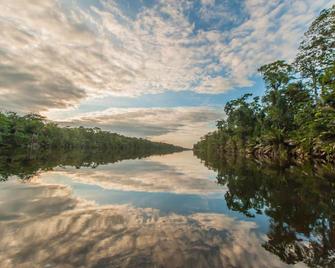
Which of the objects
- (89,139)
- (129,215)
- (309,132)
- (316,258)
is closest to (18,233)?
(129,215)

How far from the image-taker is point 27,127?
7081 centimetres

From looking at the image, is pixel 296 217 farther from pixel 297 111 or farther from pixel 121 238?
pixel 297 111

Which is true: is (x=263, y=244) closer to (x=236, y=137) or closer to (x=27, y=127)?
(x=236, y=137)

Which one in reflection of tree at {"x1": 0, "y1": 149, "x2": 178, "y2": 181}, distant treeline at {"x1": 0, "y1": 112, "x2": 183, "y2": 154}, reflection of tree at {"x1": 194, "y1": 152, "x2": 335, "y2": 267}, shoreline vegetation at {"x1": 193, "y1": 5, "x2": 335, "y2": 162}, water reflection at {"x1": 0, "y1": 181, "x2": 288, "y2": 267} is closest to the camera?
water reflection at {"x1": 0, "y1": 181, "x2": 288, "y2": 267}

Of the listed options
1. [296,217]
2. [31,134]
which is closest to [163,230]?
[296,217]

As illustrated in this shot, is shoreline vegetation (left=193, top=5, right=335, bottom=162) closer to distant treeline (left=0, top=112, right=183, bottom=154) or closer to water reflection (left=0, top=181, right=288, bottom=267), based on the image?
water reflection (left=0, top=181, right=288, bottom=267)

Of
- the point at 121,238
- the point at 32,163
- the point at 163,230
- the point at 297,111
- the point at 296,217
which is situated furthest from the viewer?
the point at 297,111

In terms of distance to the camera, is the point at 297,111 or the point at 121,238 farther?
the point at 297,111

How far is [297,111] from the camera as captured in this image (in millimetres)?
36219

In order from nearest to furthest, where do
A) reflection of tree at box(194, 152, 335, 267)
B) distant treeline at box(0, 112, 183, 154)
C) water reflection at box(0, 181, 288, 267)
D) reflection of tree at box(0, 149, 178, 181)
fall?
water reflection at box(0, 181, 288, 267)
reflection of tree at box(194, 152, 335, 267)
reflection of tree at box(0, 149, 178, 181)
distant treeline at box(0, 112, 183, 154)

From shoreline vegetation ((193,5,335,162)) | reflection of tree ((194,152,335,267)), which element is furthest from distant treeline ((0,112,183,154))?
reflection of tree ((194,152,335,267))

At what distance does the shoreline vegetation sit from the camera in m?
23.8

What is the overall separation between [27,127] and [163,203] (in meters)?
76.5

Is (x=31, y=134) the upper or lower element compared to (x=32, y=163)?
upper
